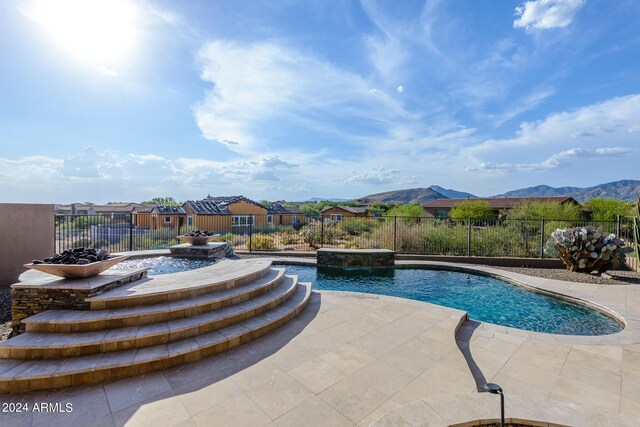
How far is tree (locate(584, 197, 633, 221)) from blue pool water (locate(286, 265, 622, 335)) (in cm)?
2035

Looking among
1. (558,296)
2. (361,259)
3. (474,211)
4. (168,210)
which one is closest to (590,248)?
(558,296)

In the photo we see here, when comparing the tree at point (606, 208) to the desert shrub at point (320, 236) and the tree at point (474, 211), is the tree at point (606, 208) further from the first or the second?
the desert shrub at point (320, 236)

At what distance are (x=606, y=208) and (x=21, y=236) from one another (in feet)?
114

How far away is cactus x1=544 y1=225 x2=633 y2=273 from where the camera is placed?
7.15 metres

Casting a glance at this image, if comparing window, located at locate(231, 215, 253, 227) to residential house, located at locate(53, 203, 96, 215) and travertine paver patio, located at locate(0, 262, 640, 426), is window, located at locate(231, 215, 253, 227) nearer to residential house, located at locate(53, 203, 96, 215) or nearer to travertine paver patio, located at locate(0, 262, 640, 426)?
residential house, located at locate(53, 203, 96, 215)

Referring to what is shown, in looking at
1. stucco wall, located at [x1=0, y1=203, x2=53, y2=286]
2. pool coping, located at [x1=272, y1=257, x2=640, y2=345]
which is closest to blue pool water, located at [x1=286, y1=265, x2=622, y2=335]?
pool coping, located at [x1=272, y1=257, x2=640, y2=345]

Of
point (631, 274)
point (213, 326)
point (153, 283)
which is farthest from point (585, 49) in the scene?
point (153, 283)

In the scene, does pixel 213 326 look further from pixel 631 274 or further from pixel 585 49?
pixel 585 49

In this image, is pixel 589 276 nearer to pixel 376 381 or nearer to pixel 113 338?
pixel 376 381

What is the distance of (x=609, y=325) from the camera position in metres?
4.57

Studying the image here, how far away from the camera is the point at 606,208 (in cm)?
2259

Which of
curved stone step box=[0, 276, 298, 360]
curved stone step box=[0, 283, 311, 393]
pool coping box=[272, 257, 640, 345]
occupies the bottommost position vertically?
pool coping box=[272, 257, 640, 345]

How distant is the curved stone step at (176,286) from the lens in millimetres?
3341

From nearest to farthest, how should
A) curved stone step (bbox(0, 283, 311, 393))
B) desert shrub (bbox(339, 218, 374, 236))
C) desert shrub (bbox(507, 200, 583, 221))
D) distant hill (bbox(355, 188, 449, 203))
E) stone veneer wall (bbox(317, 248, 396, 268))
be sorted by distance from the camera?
curved stone step (bbox(0, 283, 311, 393)), stone veneer wall (bbox(317, 248, 396, 268)), desert shrub (bbox(339, 218, 374, 236)), desert shrub (bbox(507, 200, 583, 221)), distant hill (bbox(355, 188, 449, 203))
